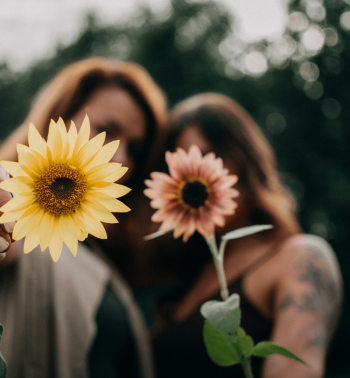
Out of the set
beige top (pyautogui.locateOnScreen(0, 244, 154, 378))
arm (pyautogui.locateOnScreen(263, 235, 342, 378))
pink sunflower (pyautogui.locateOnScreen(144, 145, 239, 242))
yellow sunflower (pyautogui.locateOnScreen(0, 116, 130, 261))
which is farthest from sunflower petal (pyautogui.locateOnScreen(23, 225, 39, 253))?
arm (pyautogui.locateOnScreen(263, 235, 342, 378))

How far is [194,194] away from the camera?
1.48 feet

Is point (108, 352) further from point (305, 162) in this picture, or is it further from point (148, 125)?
point (305, 162)

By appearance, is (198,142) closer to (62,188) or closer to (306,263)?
(306,263)

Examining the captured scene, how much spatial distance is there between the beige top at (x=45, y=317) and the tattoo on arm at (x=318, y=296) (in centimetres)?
65

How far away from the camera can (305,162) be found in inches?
316

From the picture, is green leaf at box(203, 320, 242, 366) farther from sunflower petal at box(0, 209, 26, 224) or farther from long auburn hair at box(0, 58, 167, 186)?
long auburn hair at box(0, 58, 167, 186)

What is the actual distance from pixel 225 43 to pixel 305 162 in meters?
4.07

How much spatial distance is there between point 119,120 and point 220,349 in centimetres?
130

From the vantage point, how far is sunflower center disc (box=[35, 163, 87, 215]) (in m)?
0.32

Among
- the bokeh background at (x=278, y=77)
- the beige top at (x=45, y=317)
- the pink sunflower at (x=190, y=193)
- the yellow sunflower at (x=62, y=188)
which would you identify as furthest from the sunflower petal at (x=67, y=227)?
the bokeh background at (x=278, y=77)

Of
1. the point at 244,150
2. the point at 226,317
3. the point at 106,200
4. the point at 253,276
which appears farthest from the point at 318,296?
the point at 106,200

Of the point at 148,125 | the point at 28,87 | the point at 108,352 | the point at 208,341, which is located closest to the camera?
the point at 208,341

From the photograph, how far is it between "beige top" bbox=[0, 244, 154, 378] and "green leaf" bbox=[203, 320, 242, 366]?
23.4 inches

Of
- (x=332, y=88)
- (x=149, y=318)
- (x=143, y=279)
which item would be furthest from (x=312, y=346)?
(x=332, y=88)
